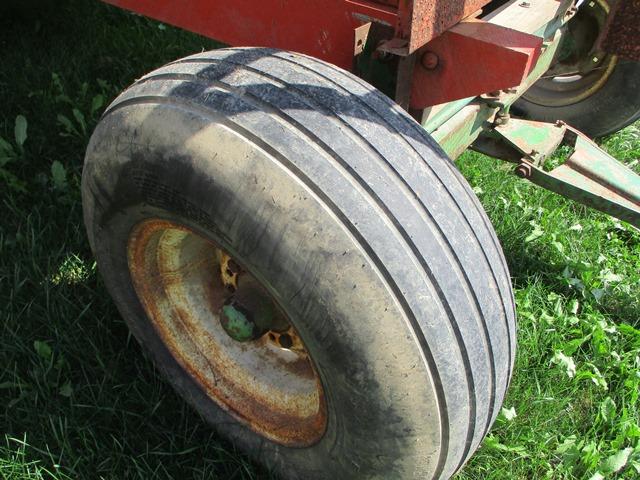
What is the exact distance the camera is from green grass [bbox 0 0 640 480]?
6.60 ft

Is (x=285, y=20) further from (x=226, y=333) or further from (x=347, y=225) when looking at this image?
(x=226, y=333)

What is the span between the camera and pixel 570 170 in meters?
2.46

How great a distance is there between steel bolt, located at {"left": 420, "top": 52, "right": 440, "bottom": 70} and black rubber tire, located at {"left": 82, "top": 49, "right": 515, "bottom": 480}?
0.24 metres

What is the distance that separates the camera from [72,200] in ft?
8.82

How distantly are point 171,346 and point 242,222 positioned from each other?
2.28 ft

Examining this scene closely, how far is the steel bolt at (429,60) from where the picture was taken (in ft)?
5.61

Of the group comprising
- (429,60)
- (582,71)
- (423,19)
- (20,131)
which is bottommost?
(20,131)

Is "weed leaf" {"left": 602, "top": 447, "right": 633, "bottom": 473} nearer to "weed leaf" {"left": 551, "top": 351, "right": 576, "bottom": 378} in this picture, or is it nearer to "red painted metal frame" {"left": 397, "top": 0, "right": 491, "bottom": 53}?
"weed leaf" {"left": 551, "top": 351, "right": 576, "bottom": 378}

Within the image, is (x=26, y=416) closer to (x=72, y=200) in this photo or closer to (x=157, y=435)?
(x=157, y=435)

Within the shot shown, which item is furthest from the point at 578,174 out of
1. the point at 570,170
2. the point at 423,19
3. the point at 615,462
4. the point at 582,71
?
the point at 423,19

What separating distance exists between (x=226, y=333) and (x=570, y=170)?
1.32m

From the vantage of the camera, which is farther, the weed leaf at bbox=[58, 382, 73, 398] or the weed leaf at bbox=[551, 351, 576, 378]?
the weed leaf at bbox=[551, 351, 576, 378]

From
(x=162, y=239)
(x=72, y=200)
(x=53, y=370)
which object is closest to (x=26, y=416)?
(x=53, y=370)

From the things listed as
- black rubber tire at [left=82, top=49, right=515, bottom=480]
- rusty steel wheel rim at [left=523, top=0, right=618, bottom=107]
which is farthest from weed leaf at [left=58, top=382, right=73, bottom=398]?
rusty steel wheel rim at [left=523, top=0, right=618, bottom=107]
